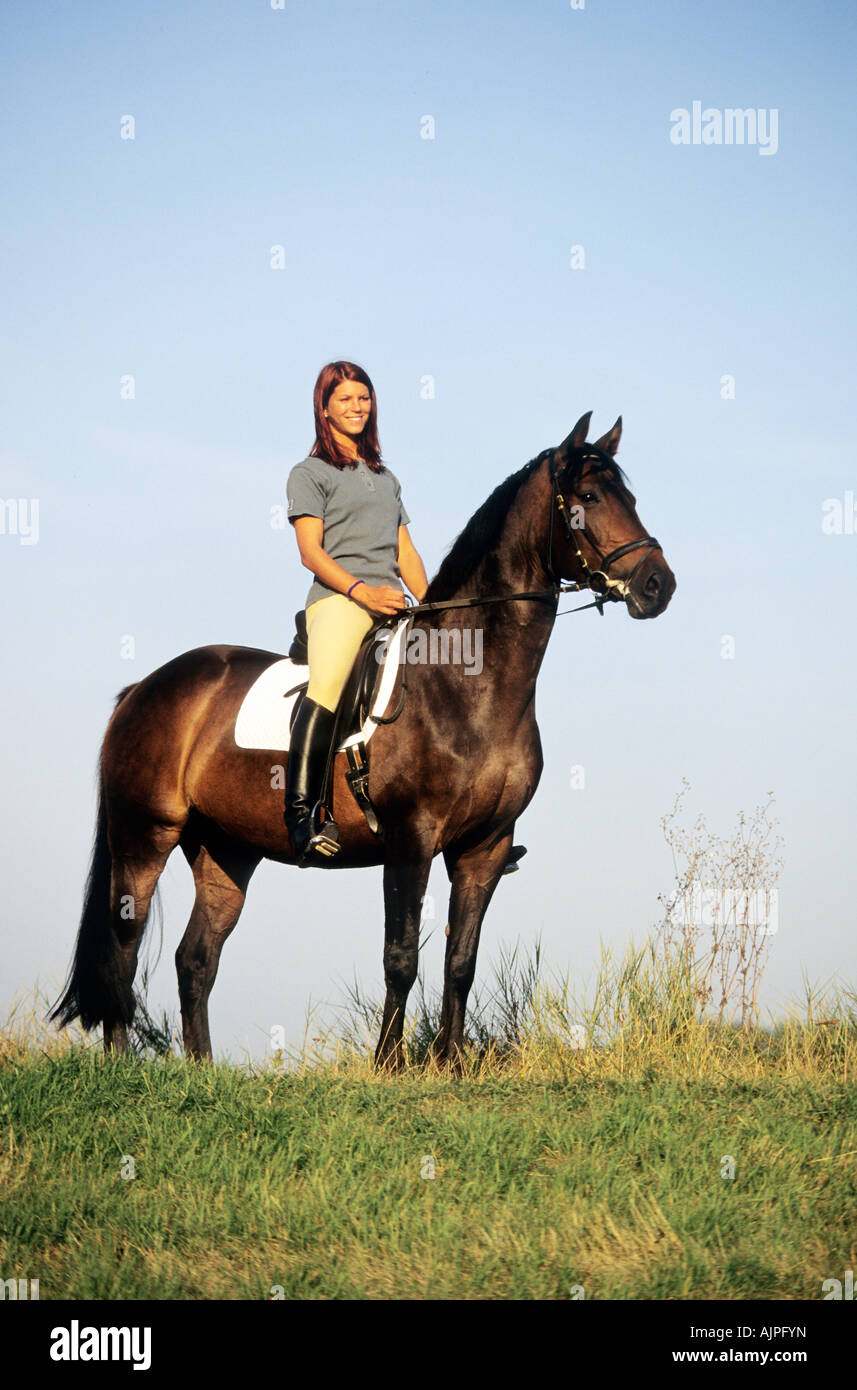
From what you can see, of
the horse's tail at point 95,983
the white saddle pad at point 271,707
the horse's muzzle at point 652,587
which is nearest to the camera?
the horse's muzzle at point 652,587

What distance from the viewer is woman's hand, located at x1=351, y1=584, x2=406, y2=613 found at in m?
7.15

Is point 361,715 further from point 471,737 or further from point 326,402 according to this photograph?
point 326,402

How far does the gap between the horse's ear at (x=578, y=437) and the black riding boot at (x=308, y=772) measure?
190cm

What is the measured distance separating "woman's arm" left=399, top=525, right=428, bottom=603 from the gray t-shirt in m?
0.27

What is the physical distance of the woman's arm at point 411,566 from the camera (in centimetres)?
776

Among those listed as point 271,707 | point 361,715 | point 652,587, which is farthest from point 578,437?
point 271,707

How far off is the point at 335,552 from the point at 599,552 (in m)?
1.54

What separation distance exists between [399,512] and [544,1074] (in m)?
3.27

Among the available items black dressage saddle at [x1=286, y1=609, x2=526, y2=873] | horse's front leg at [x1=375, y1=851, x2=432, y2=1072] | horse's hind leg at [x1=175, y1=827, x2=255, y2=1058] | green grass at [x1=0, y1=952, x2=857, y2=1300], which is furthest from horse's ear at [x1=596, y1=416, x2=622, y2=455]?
horse's hind leg at [x1=175, y1=827, x2=255, y2=1058]

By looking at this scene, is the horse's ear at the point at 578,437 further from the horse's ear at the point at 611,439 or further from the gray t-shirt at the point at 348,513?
the gray t-shirt at the point at 348,513

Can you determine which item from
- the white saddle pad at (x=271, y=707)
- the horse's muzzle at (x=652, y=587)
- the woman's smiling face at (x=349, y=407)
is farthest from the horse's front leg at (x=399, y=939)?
the woman's smiling face at (x=349, y=407)

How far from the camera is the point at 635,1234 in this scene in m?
4.51

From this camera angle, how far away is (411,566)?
7770 mm
